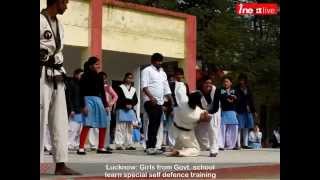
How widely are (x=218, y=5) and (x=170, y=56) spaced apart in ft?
2.03

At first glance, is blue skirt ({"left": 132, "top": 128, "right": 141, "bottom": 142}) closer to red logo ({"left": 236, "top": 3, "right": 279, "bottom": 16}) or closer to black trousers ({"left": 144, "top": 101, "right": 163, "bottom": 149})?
black trousers ({"left": 144, "top": 101, "right": 163, "bottom": 149})

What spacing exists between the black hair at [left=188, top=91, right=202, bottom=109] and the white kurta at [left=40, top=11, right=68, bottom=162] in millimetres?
1267

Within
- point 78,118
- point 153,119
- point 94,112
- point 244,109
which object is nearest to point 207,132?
point 244,109

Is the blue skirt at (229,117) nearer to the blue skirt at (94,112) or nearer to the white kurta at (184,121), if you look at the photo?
the white kurta at (184,121)

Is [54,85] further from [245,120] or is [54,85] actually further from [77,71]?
[245,120]

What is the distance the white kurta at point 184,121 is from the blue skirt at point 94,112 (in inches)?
28.7

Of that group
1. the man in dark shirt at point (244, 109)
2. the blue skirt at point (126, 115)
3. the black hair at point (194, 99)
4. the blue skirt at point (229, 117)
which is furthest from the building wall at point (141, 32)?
the blue skirt at point (126, 115)

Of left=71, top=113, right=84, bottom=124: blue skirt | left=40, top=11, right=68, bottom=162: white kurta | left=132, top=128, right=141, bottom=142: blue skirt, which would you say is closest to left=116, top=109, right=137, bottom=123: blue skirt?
left=132, top=128, right=141, bottom=142: blue skirt

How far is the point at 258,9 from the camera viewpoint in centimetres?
568

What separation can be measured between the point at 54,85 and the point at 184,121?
1.50 metres

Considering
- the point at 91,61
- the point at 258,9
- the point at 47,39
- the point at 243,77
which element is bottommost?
the point at 243,77
